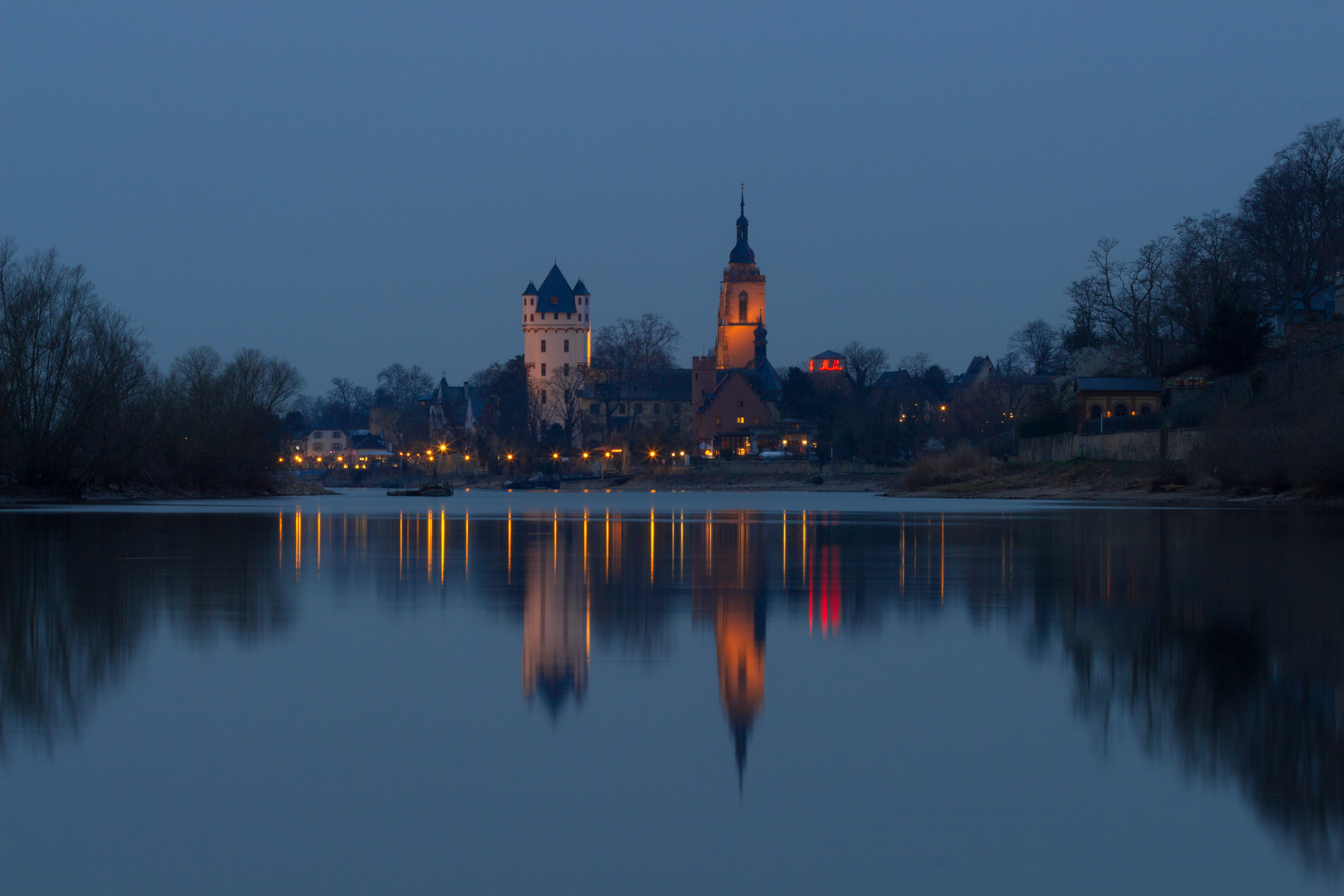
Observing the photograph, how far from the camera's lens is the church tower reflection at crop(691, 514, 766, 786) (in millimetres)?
7938

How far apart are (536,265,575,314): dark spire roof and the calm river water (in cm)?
15770

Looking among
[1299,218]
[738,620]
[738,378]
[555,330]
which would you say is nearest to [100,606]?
[738,620]

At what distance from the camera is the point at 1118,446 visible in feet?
207

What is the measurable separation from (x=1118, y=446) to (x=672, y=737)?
59582mm

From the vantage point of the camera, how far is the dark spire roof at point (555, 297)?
173m

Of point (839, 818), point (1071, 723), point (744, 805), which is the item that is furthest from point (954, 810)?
point (1071, 723)

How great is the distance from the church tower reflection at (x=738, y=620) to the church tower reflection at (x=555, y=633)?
3.28 ft

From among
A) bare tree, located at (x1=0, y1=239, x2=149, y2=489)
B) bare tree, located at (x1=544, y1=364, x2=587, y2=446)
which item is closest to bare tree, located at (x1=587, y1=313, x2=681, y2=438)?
bare tree, located at (x1=544, y1=364, x2=587, y2=446)

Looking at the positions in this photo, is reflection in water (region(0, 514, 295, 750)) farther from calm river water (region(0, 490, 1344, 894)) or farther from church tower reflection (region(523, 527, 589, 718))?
church tower reflection (region(523, 527, 589, 718))

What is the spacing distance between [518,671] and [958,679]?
2.99m

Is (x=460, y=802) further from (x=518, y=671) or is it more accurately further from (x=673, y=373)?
(x=673, y=373)

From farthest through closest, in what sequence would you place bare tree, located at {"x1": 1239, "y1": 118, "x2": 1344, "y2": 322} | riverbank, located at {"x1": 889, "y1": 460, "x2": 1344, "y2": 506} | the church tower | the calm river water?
the church tower, bare tree, located at {"x1": 1239, "y1": 118, "x2": 1344, "y2": 322}, riverbank, located at {"x1": 889, "y1": 460, "x2": 1344, "y2": 506}, the calm river water

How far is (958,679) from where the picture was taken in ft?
29.9

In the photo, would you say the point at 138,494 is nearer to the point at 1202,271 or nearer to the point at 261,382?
the point at 261,382
